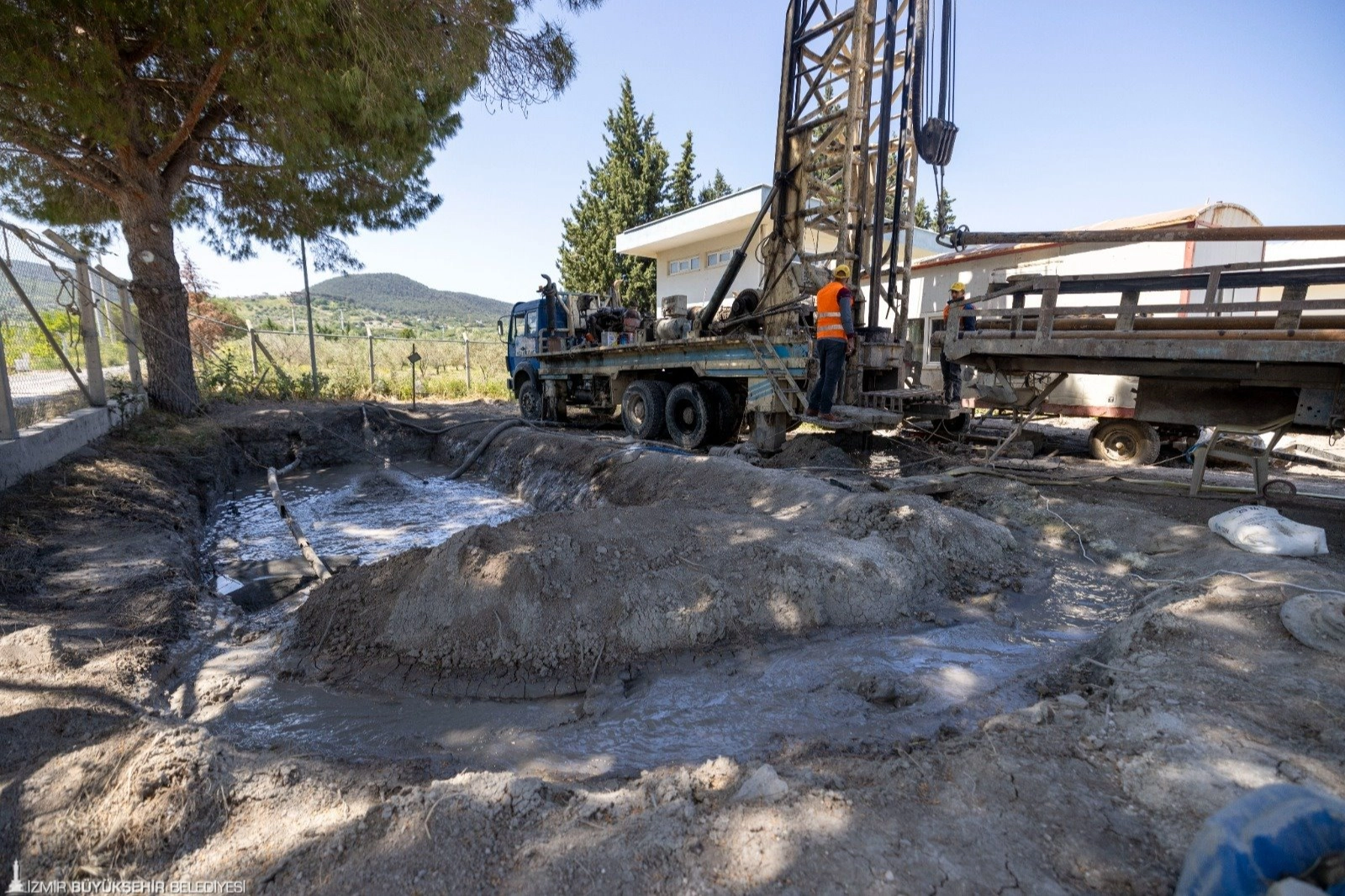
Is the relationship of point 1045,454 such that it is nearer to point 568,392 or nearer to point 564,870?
point 568,392

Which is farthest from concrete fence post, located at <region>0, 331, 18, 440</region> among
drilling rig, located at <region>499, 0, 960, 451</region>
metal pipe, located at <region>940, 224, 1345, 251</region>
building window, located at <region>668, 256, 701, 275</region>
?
building window, located at <region>668, 256, 701, 275</region>

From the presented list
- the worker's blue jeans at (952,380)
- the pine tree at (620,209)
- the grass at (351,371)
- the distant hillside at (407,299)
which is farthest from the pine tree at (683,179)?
the distant hillside at (407,299)

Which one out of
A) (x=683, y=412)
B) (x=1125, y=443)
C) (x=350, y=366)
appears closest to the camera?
(x=1125, y=443)

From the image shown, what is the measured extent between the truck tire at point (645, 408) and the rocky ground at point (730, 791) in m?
7.09

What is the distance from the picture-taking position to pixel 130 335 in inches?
408

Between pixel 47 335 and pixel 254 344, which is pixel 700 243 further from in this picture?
→ pixel 47 335

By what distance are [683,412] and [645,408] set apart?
71cm

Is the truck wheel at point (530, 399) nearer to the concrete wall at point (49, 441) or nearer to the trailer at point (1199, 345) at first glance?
the concrete wall at point (49, 441)

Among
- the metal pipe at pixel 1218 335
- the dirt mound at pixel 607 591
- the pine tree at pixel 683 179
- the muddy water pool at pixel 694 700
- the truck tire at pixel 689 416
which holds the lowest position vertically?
the muddy water pool at pixel 694 700

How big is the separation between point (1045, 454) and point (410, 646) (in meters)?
9.97

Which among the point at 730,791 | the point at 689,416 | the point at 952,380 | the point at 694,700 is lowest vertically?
the point at 694,700

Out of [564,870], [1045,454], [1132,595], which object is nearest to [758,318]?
[1045,454]

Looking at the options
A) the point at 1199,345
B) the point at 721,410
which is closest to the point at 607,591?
the point at 1199,345

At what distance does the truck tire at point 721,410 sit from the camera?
952 centimetres
